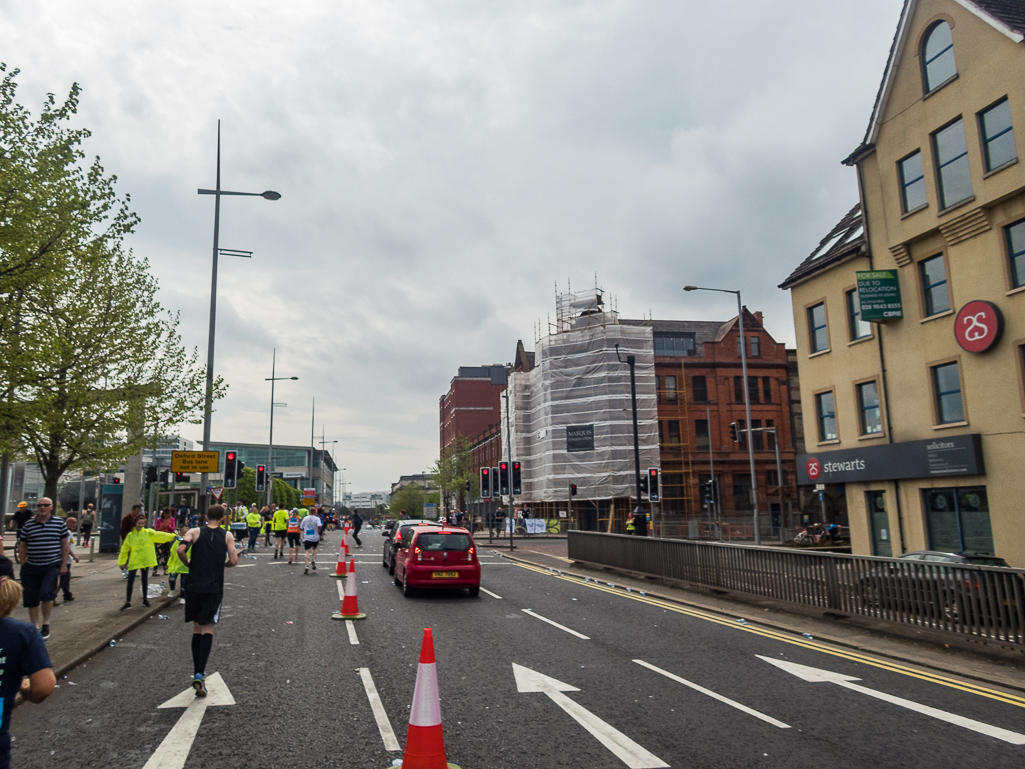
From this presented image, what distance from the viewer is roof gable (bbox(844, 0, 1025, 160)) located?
57.1 feet

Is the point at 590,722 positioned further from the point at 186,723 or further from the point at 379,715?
the point at 186,723

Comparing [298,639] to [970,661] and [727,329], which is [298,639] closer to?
[970,661]

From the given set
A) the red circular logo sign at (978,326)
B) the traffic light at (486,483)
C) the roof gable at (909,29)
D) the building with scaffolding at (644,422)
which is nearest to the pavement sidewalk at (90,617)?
the traffic light at (486,483)

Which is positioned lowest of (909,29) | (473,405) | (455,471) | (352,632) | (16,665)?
(352,632)

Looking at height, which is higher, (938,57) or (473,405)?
(473,405)

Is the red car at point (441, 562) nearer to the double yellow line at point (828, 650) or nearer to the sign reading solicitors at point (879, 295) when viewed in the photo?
the double yellow line at point (828, 650)

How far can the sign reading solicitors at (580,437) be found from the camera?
50375mm

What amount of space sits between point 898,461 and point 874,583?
10.9 m

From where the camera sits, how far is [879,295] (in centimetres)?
2066

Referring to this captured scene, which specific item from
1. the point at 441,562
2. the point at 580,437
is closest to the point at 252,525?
the point at 441,562

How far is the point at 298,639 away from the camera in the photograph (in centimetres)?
1040

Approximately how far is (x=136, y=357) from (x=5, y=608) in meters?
20.0

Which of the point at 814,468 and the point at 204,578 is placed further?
the point at 814,468

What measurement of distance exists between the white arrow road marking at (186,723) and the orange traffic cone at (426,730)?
1779 mm
